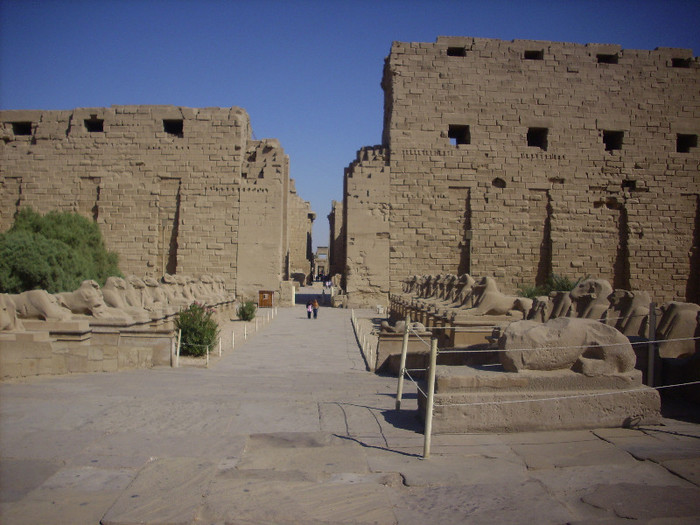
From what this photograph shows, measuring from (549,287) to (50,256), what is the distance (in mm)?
16227

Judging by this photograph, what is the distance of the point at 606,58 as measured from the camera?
71.7 feet

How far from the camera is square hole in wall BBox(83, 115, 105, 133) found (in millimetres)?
21500

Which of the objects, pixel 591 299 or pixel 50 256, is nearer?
pixel 591 299

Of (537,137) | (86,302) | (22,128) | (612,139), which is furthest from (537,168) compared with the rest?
(22,128)

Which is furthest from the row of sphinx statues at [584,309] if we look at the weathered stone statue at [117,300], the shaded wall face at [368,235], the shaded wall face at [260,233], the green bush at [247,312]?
the shaded wall face at [260,233]

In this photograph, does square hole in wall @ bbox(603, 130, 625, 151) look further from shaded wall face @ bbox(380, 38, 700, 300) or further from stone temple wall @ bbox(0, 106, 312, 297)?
stone temple wall @ bbox(0, 106, 312, 297)

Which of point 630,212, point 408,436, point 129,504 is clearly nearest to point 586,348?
point 408,436

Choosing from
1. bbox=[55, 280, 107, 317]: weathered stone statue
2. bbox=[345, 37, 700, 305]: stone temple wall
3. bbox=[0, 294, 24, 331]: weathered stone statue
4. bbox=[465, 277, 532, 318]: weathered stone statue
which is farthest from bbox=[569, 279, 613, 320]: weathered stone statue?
bbox=[345, 37, 700, 305]: stone temple wall

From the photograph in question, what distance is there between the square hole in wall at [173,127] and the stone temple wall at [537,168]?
745 centimetres

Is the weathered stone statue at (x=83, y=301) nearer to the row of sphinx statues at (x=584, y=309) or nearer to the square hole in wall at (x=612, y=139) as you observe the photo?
the row of sphinx statues at (x=584, y=309)

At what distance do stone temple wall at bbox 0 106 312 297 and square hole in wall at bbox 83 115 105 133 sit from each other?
0.39 ft

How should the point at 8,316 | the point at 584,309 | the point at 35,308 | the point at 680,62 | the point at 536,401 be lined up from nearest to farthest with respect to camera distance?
the point at 536,401 < the point at 8,316 < the point at 35,308 < the point at 584,309 < the point at 680,62

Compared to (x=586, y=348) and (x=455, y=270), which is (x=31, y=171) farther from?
(x=586, y=348)

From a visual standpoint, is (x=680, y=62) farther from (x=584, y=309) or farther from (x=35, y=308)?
(x=35, y=308)
